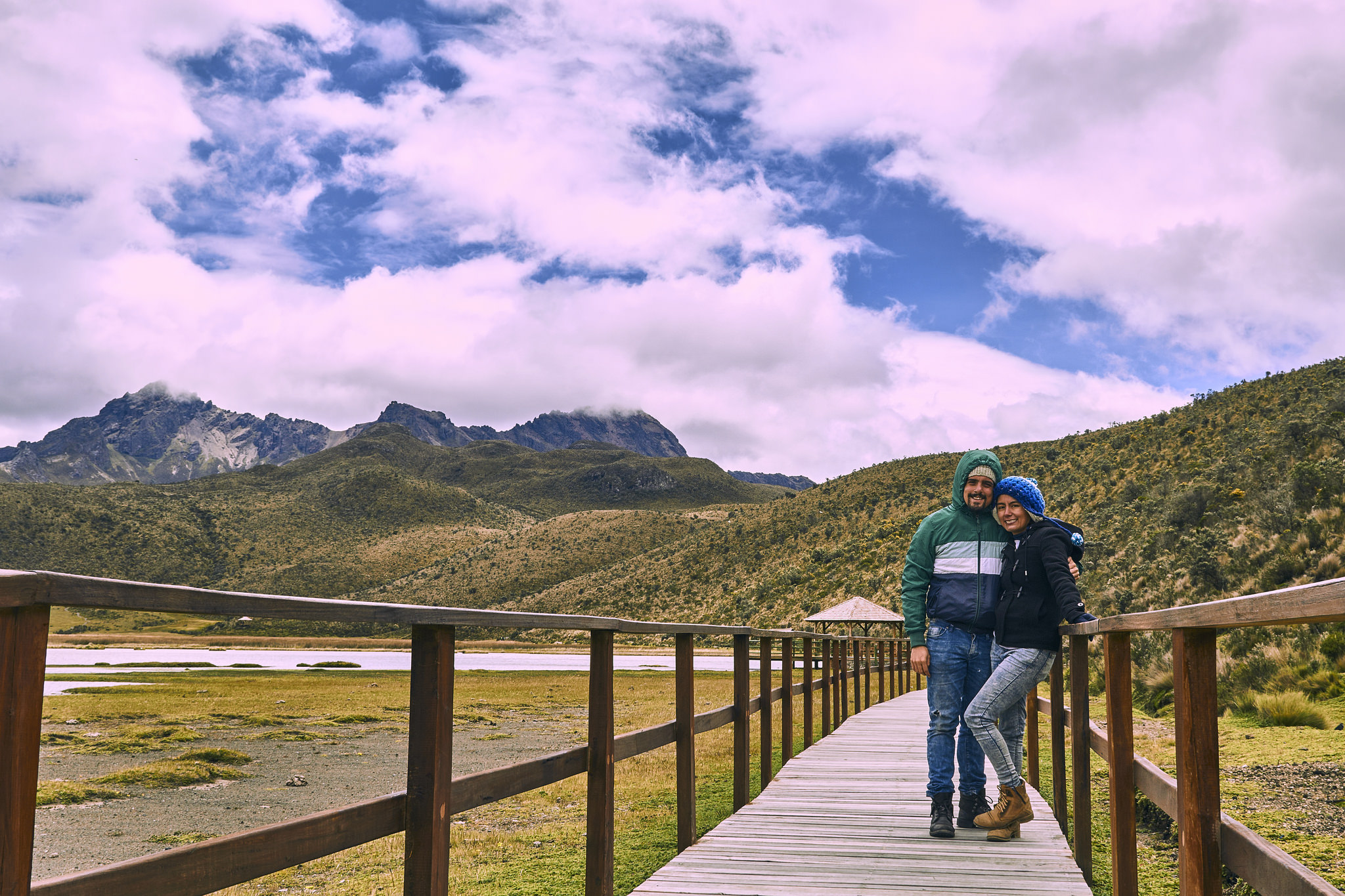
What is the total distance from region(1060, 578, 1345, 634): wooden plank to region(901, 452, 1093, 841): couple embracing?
6.89 ft

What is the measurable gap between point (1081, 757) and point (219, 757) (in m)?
11.4

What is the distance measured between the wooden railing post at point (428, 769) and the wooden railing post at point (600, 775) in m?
1.33

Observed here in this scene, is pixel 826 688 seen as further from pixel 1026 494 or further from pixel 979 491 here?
pixel 1026 494

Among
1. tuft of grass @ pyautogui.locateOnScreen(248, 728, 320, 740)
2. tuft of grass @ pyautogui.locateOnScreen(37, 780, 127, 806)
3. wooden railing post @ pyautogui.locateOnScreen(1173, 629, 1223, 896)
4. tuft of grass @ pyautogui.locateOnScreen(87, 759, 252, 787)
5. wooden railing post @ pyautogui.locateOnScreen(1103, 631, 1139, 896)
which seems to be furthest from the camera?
tuft of grass @ pyautogui.locateOnScreen(248, 728, 320, 740)

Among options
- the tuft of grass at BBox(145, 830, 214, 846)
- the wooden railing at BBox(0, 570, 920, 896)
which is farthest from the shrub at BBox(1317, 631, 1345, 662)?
the tuft of grass at BBox(145, 830, 214, 846)

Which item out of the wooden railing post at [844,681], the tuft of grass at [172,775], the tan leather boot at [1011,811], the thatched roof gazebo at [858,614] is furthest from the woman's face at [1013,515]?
the thatched roof gazebo at [858,614]

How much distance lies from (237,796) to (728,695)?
1212 cm

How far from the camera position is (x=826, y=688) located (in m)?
10.4

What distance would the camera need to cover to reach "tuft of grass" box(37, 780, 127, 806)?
987cm

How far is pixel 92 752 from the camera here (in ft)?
46.8

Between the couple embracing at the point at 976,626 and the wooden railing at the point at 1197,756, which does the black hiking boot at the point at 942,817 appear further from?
the wooden railing at the point at 1197,756

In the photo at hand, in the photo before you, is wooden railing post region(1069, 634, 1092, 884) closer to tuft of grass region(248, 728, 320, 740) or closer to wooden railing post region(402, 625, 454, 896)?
wooden railing post region(402, 625, 454, 896)

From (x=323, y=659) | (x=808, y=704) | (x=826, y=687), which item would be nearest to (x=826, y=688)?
(x=826, y=687)

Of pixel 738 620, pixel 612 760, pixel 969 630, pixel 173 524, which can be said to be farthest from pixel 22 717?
pixel 173 524
